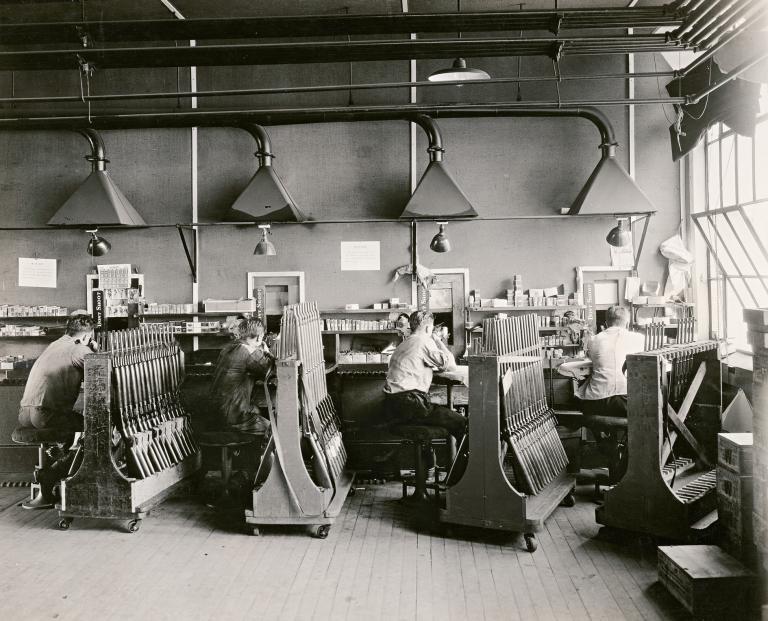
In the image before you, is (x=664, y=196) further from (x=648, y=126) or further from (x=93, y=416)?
(x=93, y=416)

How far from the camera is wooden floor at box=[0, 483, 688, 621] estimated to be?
3564 millimetres

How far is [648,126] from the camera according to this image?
25.0ft

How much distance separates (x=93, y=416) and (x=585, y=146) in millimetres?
5934

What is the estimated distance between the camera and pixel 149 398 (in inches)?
212

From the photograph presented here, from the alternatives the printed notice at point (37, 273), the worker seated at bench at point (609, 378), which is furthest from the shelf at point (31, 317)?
the worker seated at bench at point (609, 378)

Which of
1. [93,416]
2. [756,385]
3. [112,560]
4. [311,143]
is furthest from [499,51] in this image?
[112,560]

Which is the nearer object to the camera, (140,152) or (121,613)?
(121,613)

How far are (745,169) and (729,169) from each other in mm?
365

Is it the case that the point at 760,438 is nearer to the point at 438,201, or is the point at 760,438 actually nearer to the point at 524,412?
the point at 524,412

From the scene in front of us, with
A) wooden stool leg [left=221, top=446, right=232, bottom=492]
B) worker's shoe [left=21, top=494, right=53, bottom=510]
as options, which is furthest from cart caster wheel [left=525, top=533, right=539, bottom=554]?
worker's shoe [left=21, top=494, right=53, bottom=510]

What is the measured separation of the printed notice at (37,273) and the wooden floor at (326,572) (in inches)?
139

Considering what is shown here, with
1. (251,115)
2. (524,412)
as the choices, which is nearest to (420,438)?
(524,412)

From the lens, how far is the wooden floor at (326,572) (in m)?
3.56

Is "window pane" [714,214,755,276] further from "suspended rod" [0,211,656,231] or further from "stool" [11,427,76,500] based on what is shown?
"stool" [11,427,76,500]
